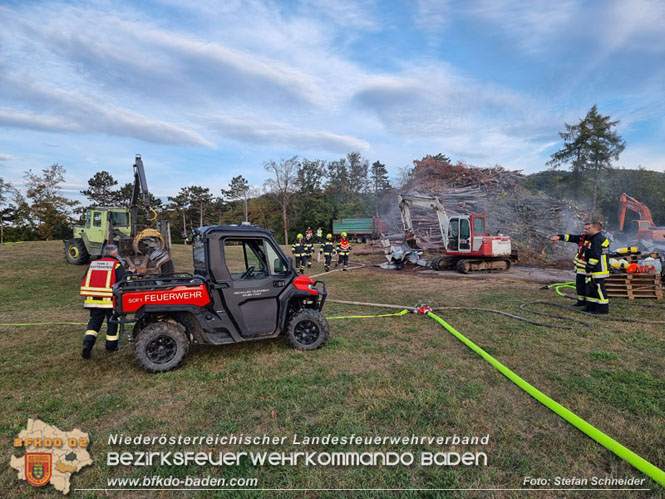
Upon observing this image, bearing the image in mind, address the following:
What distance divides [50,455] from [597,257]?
358 inches

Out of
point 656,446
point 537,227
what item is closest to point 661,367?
point 656,446

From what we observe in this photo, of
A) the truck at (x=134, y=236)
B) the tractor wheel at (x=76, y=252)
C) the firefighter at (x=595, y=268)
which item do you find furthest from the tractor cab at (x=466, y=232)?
the tractor wheel at (x=76, y=252)

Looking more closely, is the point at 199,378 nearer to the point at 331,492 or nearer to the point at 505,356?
the point at 331,492

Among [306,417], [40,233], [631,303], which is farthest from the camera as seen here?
[40,233]

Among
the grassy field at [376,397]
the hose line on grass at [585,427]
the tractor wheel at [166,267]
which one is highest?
the tractor wheel at [166,267]

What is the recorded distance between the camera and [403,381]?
13.2ft

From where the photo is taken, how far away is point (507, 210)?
21188 mm

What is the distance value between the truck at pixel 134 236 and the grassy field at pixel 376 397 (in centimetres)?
598

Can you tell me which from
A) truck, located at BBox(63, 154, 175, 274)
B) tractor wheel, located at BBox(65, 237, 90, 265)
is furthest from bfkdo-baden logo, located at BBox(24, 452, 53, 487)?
tractor wheel, located at BBox(65, 237, 90, 265)

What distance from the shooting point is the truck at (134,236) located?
12.2m

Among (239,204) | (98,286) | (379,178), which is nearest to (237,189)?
(239,204)

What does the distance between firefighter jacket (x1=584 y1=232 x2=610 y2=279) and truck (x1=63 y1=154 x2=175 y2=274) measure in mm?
12765

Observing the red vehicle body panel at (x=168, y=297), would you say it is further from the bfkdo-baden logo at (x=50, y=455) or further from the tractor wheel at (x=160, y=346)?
the bfkdo-baden logo at (x=50, y=455)

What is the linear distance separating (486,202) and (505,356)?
62.4 ft
